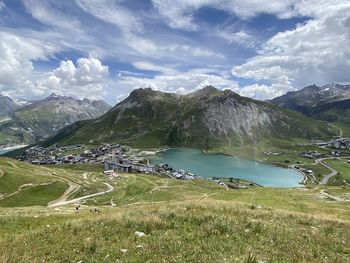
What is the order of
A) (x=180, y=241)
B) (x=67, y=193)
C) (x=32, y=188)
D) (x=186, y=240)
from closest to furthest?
(x=180, y=241) → (x=186, y=240) → (x=32, y=188) → (x=67, y=193)

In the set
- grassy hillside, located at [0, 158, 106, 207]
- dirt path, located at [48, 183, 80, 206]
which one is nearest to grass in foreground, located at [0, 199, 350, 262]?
dirt path, located at [48, 183, 80, 206]

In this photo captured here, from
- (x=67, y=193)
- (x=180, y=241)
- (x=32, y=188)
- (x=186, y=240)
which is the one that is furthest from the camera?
(x=67, y=193)

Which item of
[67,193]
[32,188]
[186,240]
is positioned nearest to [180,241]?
[186,240]

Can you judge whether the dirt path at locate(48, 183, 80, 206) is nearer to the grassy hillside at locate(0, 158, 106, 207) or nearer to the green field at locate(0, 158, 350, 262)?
the grassy hillside at locate(0, 158, 106, 207)

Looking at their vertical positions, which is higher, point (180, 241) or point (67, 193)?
point (180, 241)

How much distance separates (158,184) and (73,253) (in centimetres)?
16281

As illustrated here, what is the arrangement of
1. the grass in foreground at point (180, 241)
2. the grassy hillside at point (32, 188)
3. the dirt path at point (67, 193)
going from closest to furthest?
the grass in foreground at point (180, 241), the grassy hillside at point (32, 188), the dirt path at point (67, 193)

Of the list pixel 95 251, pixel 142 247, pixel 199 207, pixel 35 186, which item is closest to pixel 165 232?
pixel 142 247

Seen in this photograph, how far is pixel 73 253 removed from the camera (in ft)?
50.0

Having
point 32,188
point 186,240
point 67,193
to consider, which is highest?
point 186,240

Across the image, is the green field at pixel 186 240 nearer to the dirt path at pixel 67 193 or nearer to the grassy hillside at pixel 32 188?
the dirt path at pixel 67 193

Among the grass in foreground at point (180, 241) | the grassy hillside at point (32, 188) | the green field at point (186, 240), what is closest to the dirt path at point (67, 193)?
the grassy hillside at point (32, 188)

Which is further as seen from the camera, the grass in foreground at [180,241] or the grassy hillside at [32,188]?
the grassy hillside at [32,188]

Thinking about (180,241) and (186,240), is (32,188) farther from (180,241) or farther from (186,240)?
(180,241)
